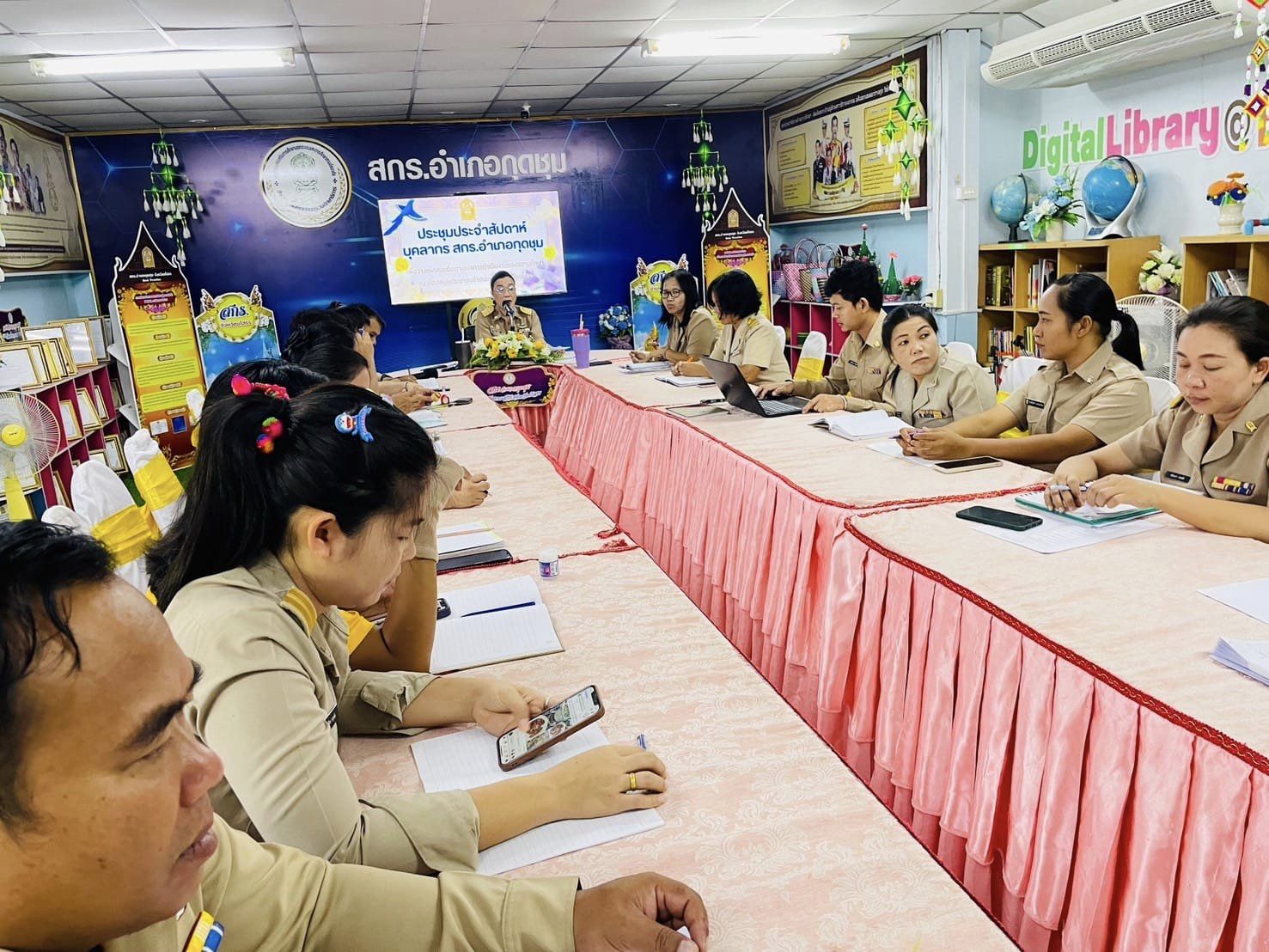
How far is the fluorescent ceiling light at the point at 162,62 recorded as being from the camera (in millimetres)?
4824

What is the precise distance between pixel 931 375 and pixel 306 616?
2873mm

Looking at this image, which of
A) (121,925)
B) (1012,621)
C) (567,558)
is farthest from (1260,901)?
(567,558)

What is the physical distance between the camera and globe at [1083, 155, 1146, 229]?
4.83 m

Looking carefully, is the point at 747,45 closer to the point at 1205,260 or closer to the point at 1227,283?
the point at 1205,260

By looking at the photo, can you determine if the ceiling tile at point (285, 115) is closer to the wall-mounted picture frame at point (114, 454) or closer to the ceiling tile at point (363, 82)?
the ceiling tile at point (363, 82)

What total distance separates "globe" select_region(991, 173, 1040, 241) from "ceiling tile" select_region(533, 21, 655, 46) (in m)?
2.47

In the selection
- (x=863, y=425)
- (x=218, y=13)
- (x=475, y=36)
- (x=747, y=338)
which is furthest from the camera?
(x=475, y=36)

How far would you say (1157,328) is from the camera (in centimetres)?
434

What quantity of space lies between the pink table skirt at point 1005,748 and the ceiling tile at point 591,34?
10.9ft

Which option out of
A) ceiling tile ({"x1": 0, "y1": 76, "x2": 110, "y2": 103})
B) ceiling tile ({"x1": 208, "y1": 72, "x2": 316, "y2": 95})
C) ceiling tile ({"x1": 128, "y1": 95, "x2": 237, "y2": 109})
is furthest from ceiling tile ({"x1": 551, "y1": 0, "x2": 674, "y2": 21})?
ceiling tile ({"x1": 0, "y1": 76, "x2": 110, "y2": 103})

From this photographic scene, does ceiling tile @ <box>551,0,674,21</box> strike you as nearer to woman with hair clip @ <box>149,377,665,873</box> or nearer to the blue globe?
the blue globe

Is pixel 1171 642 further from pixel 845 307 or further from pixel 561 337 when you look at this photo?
pixel 561 337

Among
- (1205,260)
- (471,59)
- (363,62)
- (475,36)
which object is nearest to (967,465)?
(1205,260)

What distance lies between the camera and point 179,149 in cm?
746
